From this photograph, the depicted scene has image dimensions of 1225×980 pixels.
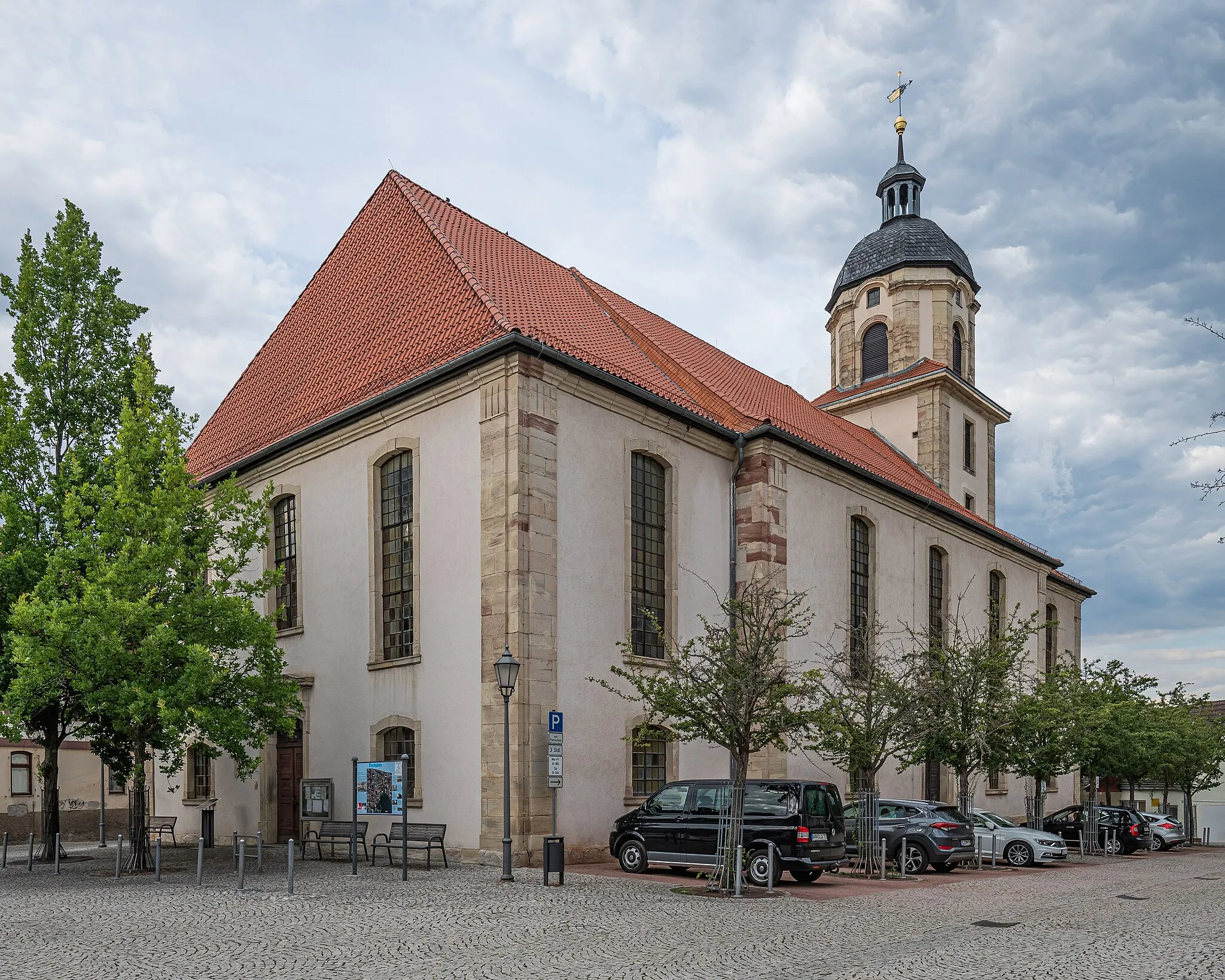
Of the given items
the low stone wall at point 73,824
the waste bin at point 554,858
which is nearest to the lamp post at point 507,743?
the waste bin at point 554,858

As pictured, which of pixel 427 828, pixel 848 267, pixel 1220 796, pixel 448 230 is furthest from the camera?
pixel 1220 796

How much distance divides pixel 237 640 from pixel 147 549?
2.16 metres

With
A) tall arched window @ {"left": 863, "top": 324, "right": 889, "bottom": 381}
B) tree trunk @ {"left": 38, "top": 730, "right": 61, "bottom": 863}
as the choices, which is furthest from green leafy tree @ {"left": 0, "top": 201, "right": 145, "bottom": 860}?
tall arched window @ {"left": 863, "top": 324, "right": 889, "bottom": 381}

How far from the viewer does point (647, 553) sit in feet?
72.0

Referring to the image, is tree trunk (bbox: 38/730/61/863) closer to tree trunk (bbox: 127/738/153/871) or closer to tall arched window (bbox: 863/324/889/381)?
tree trunk (bbox: 127/738/153/871)

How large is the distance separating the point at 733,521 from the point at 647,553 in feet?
10.4

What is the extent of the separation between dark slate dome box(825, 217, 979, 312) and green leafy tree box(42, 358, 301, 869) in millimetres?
28124

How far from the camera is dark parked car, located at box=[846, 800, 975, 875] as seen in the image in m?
19.8

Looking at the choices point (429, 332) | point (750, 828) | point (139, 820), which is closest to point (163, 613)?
point (139, 820)

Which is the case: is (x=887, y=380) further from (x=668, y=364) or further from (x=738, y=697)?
(x=738, y=697)

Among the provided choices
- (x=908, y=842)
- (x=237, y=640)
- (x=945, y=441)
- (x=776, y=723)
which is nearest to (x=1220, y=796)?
(x=945, y=441)

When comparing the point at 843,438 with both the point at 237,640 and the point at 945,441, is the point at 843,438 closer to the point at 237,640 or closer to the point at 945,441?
the point at 945,441

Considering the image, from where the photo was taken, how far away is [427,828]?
18.0 m

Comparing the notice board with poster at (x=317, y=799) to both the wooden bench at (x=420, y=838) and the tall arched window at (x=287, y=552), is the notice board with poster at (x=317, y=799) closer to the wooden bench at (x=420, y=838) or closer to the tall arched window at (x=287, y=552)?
the wooden bench at (x=420, y=838)
